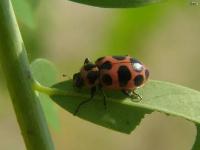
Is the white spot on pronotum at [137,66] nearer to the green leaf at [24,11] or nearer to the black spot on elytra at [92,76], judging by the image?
the black spot on elytra at [92,76]

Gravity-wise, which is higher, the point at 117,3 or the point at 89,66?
the point at 117,3

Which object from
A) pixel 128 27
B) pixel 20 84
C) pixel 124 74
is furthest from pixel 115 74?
pixel 128 27

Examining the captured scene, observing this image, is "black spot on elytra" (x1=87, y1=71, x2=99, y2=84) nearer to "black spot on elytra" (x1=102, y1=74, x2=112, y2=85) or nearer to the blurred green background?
"black spot on elytra" (x1=102, y1=74, x2=112, y2=85)

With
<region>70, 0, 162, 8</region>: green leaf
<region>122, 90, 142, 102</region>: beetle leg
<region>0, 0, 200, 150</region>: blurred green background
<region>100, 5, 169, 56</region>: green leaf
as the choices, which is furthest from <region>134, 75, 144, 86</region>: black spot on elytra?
<region>0, 0, 200, 150</region>: blurred green background

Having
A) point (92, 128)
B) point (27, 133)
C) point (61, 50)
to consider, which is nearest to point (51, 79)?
point (27, 133)

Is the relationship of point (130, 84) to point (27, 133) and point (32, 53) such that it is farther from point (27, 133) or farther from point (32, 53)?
point (32, 53)

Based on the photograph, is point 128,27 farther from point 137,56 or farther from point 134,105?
point 134,105

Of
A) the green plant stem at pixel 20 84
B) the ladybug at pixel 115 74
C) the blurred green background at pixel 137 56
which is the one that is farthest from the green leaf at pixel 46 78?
the blurred green background at pixel 137 56
